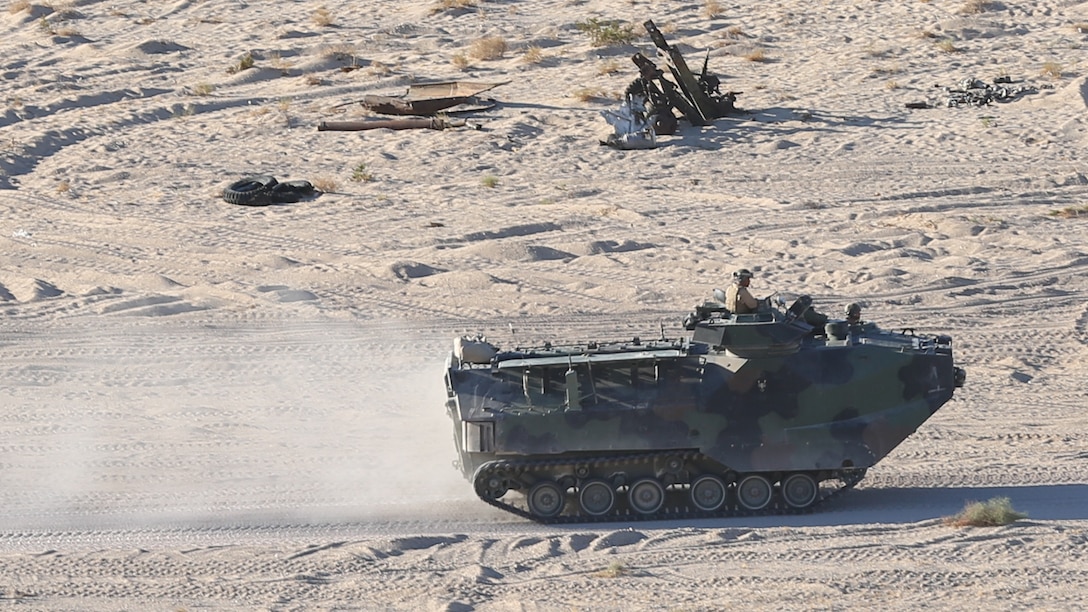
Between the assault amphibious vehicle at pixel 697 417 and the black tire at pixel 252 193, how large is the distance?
11.3m

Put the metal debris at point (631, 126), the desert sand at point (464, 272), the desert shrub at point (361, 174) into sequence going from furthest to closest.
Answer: the metal debris at point (631, 126) < the desert shrub at point (361, 174) < the desert sand at point (464, 272)

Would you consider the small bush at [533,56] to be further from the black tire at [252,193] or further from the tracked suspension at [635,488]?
the tracked suspension at [635,488]

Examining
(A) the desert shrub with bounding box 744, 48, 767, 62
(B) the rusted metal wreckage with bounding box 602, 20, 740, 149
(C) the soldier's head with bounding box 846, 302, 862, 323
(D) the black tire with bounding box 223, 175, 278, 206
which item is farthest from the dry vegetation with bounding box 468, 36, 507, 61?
(C) the soldier's head with bounding box 846, 302, 862, 323

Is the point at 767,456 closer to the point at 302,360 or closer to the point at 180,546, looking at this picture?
the point at 180,546

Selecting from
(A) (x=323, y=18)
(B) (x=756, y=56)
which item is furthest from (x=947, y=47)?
(A) (x=323, y=18)

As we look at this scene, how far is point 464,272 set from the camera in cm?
2148

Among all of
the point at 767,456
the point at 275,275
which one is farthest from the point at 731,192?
the point at 767,456

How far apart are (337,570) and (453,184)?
13.8 meters

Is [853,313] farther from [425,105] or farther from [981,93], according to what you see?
[425,105]

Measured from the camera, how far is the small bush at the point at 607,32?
33.3 m

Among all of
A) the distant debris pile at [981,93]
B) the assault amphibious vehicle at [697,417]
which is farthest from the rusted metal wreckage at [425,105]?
the assault amphibious vehicle at [697,417]

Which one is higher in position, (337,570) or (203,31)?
(203,31)

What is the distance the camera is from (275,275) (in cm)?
2156

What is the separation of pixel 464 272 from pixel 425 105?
8.39m
